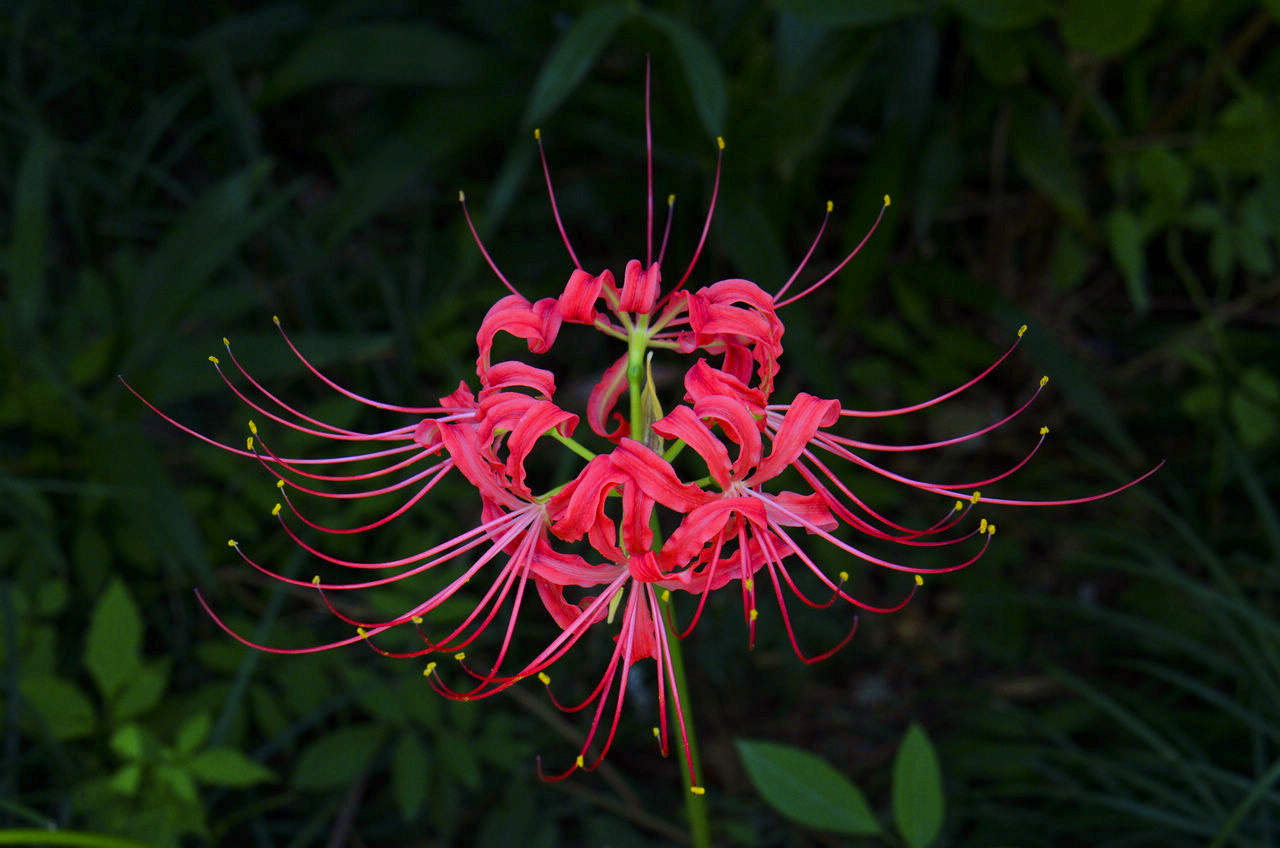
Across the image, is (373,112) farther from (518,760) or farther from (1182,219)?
(1182,219)

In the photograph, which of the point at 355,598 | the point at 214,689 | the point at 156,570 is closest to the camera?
the point at 214,689

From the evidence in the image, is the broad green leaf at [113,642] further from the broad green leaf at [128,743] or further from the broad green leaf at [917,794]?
the broad green leaf at [917,794]

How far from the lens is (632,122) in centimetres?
201

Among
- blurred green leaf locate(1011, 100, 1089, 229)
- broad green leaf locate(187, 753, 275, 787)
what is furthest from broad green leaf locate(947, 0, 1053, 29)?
broad green leaf locate(187, 753, 275, 787)

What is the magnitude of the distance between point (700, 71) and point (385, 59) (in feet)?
2.60

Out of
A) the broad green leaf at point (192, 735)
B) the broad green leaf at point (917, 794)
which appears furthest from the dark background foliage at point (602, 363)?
the broad green leaf at point (917, 794)

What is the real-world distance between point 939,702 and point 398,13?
203cm

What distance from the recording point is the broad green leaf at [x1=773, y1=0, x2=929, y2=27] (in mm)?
1582

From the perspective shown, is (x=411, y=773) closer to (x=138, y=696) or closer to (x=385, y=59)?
(x=138, y=696)

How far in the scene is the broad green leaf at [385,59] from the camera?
2012 millimetres

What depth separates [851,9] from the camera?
1.62 m

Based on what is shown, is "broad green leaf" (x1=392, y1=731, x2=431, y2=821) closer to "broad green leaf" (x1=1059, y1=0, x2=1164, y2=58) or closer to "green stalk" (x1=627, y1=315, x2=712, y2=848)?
"green stalk" (x1=627, y1=315, x2=712, y2=848)

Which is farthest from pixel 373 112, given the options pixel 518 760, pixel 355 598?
pixel 518 760

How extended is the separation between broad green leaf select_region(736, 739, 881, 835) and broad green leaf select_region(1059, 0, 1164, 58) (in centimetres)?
128
